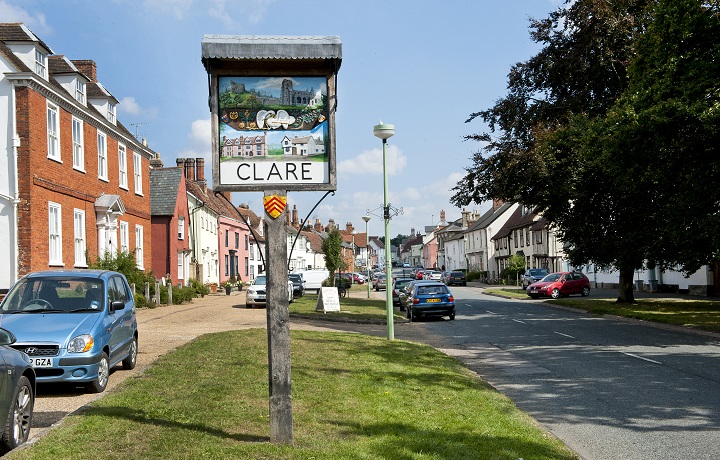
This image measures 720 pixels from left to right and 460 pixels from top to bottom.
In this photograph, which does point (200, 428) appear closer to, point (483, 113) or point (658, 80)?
point (658, 80)

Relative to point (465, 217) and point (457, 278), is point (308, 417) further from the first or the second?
point (465, 217)

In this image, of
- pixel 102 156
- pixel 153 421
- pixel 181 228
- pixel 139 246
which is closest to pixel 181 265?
pixel 181 228

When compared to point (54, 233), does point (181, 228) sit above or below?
above

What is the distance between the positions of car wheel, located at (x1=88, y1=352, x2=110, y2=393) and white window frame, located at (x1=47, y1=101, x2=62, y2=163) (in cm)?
1632

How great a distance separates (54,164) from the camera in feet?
82.3

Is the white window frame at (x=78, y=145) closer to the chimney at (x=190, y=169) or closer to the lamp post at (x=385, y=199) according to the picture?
the lamp post at (x=385, y=199)

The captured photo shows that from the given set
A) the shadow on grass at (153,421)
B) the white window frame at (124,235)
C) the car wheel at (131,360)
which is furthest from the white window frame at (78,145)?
the shadow on grass at (153,421)

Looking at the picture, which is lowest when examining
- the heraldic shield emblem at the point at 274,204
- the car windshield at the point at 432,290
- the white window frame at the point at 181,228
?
the car windshield at the point at 432,290

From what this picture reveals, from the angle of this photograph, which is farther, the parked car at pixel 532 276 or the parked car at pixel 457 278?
the parked car at pixel 457 278

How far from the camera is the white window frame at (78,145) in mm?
27439

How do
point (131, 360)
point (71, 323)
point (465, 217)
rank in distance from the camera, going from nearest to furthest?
point (71, 323) → point (131, 360) → point (465, 217)

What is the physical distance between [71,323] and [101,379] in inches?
36.5

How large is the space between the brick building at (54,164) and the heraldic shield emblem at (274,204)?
18.4 metres

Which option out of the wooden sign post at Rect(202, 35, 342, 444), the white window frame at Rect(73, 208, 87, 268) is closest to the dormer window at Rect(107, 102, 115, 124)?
the white window frame at Rect(73, 208, 87, 268)
